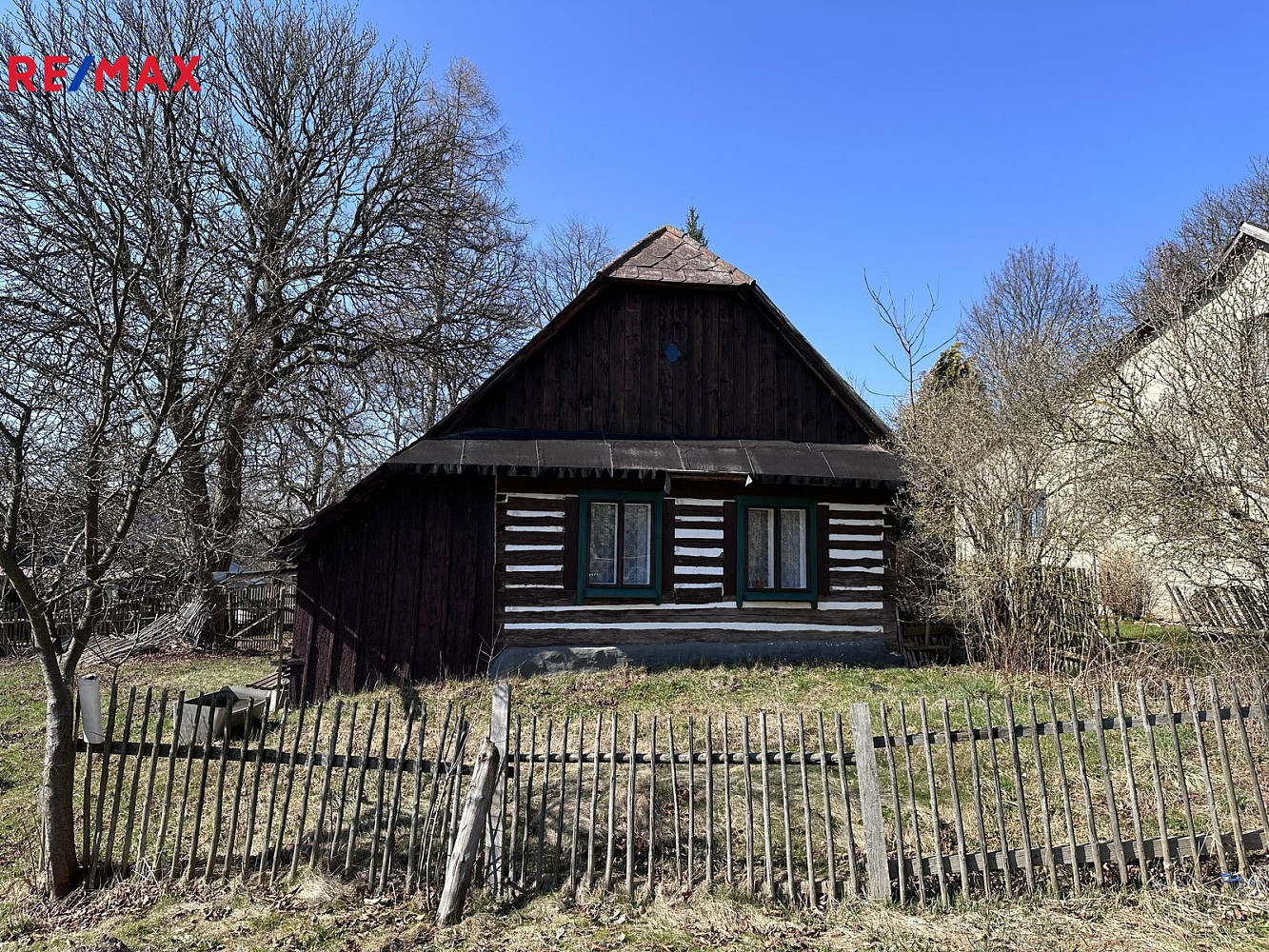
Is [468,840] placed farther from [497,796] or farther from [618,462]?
[618,462]

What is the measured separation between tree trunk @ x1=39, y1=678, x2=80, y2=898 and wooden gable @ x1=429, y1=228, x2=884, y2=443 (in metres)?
7.73

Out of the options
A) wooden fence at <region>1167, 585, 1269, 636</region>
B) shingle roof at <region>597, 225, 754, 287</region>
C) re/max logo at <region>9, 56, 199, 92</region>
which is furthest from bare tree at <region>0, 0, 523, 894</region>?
wooden fence at <region>1167, 585, 1269, 636</region>

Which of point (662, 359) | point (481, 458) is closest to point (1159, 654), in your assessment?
point (662, 359)

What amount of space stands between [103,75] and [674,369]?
13049mm

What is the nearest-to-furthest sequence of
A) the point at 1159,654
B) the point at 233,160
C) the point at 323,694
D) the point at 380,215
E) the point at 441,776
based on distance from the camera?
the point at 441,776 → the point at 1159,654 → the point at 323,694 → the point at 233,160 → the point at 380,215

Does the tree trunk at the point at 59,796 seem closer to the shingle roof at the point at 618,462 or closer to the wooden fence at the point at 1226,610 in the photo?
the shingle roof at the point at 618,462

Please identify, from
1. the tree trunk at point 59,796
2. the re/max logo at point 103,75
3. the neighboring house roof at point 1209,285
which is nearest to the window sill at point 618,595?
the tree trunk at point 59,796

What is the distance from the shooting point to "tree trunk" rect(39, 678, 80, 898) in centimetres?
548

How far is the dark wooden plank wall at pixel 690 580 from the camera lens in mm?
12203

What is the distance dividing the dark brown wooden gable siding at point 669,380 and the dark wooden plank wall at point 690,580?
1.34 m

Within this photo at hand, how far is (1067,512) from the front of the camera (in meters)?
10.5

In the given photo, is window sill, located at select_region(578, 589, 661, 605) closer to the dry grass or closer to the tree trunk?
the dry grass

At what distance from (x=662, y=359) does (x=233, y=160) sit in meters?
11.2

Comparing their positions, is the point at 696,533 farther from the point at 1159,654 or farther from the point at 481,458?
the point at 1159,654
